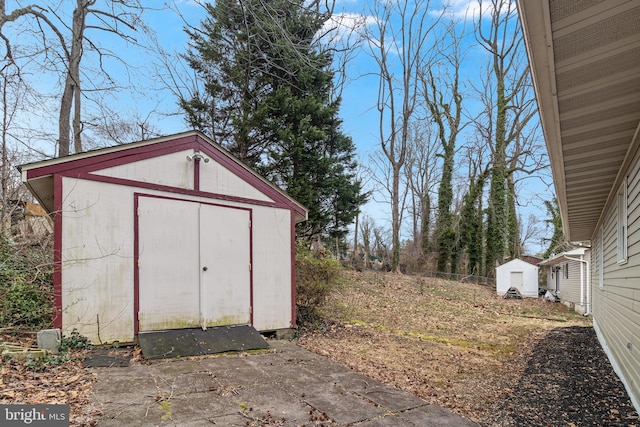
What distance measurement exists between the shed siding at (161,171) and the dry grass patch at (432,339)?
3517mm

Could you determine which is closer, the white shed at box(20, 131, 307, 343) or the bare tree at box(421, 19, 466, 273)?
the white shed at box(20, 131, 307, 343)

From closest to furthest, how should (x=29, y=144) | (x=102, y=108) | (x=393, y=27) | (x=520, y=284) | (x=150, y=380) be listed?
1. (x=150, y=380)
2. (x=29, y=144)
3. (x=102, y=108)
4. (x=520, y=284)
5. (x=393, y=27)

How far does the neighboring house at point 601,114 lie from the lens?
2.23 meters

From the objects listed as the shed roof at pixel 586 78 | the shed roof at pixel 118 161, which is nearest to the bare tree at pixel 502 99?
the shed roof at pixel 586 78

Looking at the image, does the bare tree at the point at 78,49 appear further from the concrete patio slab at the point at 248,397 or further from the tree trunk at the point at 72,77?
the concrete patio slab at the point at 248,397

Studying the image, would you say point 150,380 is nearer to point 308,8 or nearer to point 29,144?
point 308,8

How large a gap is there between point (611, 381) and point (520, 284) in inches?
701

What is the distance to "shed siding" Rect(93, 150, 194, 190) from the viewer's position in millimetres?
5484

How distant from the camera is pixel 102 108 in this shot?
10859 millimetres

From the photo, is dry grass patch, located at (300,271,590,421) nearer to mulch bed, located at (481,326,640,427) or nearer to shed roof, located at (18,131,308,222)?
mulch bed, located at (481,326,640,427)

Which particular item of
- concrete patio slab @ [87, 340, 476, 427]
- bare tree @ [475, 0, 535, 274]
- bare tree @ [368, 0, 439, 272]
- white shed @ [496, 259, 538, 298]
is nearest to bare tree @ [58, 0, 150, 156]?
concrete patio slab @ [87, 340, 476, 427]

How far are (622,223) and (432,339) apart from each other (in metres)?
4.38

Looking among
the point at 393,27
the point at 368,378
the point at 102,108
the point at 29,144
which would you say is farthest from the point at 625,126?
the point at 393,27

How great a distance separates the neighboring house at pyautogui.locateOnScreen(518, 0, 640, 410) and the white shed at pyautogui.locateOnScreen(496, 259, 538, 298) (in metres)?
15.7
